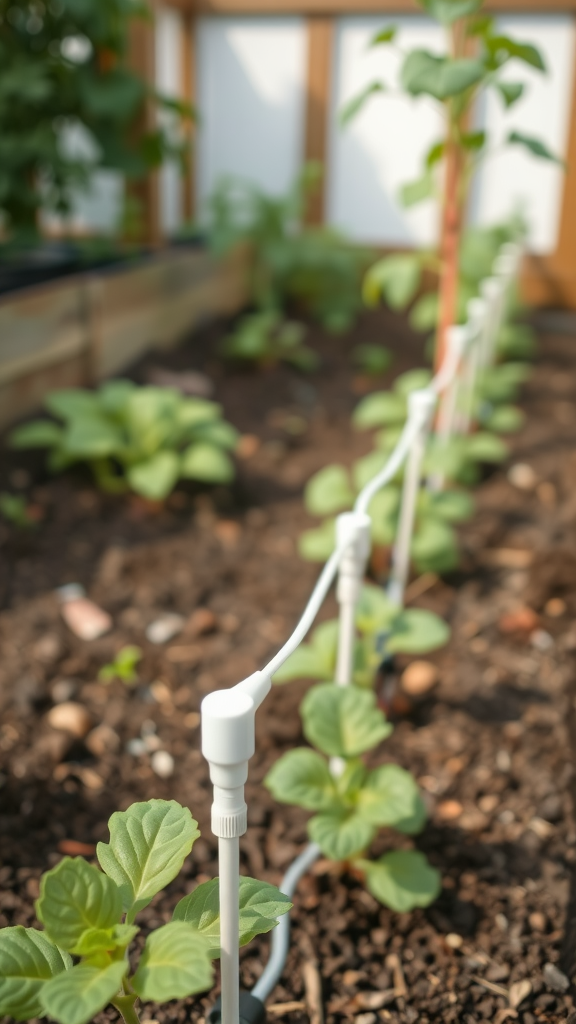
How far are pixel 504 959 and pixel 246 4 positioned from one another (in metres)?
4.93

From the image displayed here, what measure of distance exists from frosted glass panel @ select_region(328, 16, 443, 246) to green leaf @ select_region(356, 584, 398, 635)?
360cm

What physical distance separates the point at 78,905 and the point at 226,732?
0.85 feet

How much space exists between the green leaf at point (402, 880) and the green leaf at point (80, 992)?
0.56m

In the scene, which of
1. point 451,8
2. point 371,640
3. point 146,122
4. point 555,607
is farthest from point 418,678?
point 146,122

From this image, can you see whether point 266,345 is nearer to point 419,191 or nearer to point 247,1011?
point 419,191

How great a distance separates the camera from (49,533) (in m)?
2.50

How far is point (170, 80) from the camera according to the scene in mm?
4969

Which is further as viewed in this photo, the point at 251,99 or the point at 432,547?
the point at 251,99

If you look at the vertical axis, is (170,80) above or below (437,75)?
above

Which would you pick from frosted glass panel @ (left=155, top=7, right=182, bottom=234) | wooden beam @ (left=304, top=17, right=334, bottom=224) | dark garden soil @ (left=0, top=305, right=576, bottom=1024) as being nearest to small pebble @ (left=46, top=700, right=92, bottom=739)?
dark garden soil @ (left=0, top=305, right=576, bottom=1024)

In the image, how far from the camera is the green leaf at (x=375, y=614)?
1758 millimetres

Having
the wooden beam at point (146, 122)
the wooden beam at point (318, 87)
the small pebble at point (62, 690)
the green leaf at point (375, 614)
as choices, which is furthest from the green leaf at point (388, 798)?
the wooden beam at point (318, 87)

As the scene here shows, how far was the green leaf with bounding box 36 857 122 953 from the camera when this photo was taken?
2.94ft

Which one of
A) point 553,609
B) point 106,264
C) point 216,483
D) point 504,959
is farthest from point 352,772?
point 106,264
